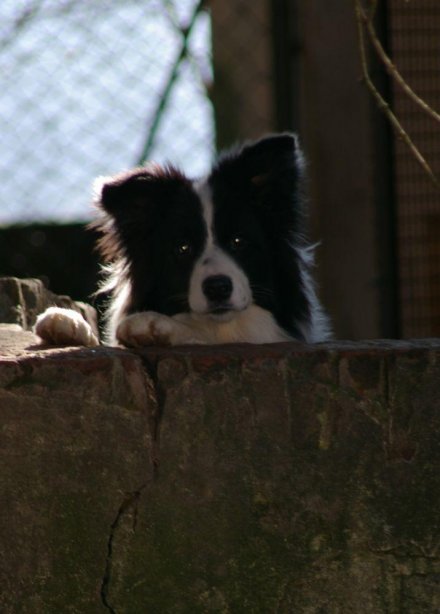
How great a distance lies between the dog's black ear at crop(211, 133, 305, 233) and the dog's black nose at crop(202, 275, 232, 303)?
16.7 inches

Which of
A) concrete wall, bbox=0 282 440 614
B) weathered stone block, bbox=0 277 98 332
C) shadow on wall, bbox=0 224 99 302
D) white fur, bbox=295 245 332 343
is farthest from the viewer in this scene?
shadow on wall, bbox=0 224 99 302

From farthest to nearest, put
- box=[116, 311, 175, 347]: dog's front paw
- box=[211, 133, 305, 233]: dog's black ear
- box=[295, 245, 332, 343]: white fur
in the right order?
box=[295, 245, 332, 343]: white fur
box=[211, 133, 305, 233]: dog's black ear
box=[116, 311, 175, 347]: dog's front paw

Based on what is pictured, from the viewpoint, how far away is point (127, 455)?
123 inches

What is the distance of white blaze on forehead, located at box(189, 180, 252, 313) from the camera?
13.6 ft

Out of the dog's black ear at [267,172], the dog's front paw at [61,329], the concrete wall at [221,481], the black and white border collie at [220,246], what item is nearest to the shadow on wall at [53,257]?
the black and white border collie at [220,246]

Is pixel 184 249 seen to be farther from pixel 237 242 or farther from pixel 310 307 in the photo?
pixel 310 307

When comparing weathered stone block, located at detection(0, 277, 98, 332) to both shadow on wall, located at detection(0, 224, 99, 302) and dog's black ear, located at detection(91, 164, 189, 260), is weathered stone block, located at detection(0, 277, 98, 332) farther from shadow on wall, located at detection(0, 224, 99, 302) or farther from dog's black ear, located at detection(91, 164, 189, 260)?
shadow on wall, located at detection(0, 224, 99, 302)

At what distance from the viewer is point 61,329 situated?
3770 mm

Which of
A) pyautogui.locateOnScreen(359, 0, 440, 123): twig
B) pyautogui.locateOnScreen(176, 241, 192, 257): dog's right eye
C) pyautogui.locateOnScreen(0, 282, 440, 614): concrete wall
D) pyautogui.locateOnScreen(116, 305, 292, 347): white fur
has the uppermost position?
pyautogui.locateOnScreen(359, 0, 440, 123): twig

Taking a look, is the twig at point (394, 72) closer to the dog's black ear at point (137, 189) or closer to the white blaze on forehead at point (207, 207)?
the white blaze on forehead at point (207, 207)

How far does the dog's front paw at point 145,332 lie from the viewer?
12.2ft

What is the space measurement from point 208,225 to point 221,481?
1332mm

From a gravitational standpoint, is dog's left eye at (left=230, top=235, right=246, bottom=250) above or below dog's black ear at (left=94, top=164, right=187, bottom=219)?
below

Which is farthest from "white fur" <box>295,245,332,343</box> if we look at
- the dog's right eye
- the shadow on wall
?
the shadow on wall
